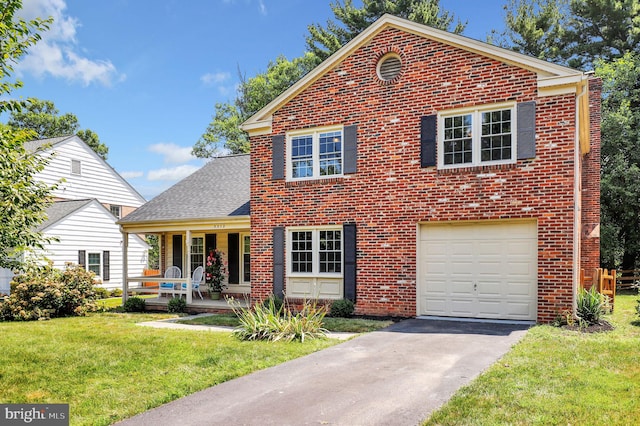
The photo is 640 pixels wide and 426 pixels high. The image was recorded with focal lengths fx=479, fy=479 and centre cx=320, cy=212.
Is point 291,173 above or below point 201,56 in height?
below

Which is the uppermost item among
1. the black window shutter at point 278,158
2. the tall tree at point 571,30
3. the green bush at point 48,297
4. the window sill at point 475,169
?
the tall tree at point 571,30

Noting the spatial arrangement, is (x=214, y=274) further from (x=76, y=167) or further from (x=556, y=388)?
(x=76, y=167)

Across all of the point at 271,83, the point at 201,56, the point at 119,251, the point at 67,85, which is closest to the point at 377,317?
the point at 119,251

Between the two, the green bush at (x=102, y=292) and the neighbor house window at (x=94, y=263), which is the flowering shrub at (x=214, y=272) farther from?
the neighbor house window at (x=94, y=263)

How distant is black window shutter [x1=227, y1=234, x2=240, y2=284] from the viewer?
17.3 meters

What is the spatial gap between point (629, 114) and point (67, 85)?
35.1 m

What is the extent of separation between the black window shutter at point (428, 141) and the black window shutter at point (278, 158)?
3.95 metres

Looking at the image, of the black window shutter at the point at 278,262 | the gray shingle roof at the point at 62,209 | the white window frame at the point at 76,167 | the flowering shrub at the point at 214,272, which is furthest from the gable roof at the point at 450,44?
the white window frame at the point at 76,167

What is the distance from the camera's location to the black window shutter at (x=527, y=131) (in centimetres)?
1043

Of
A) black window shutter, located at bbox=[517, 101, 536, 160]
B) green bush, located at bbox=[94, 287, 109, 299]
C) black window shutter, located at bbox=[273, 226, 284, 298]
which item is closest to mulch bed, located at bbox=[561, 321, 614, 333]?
black window shutter, located at bbox=[517, 101, 536, 160]

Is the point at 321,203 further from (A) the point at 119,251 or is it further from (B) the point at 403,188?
(A) the point at 119,251

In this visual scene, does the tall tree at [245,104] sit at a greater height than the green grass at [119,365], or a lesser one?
greater

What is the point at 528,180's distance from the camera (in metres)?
10.5

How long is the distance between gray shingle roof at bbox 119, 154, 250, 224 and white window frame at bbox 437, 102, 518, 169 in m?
6.16
